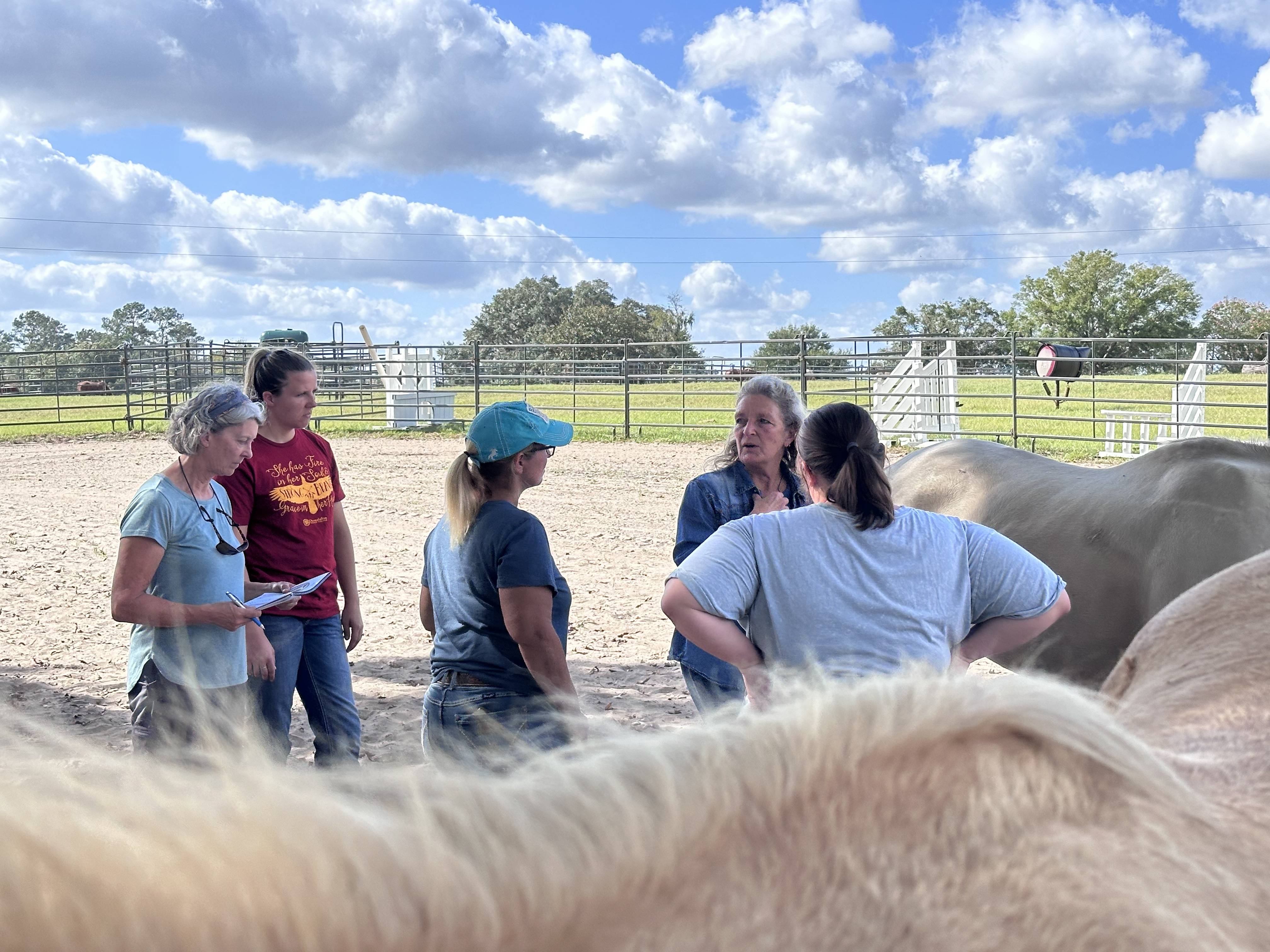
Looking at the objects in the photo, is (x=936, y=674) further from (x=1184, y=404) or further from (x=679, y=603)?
(x=1184, y=404)

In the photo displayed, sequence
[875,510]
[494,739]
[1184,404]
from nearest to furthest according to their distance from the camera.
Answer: [875,510] < [494,739] < [1184,404]

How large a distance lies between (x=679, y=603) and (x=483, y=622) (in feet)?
2.16

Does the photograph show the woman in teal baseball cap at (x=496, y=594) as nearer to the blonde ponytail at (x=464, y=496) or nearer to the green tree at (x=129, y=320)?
the blonde ponytail at (x=464, y=496)

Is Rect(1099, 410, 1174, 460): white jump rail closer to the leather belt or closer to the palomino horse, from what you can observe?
the leather belt

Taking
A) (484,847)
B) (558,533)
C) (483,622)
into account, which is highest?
(484,847)

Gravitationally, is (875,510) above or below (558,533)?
above

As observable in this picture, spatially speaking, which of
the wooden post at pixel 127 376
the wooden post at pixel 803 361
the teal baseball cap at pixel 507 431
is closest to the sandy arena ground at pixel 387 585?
the teal baseball cap at pixel 507 431

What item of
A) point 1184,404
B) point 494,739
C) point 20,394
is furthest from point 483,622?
point 20,394

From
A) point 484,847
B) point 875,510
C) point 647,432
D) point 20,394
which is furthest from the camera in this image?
point 20,394

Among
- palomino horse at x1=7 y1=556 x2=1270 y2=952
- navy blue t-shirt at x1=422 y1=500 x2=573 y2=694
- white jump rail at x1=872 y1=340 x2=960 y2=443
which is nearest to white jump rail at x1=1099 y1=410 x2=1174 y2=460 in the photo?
white jump rail at x1=872 y1=340 x2=960 y2=443

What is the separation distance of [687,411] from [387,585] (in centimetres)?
1277

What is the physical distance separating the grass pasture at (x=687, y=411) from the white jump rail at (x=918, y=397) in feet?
1.17

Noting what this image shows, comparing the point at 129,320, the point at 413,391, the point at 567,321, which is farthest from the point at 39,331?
the point at 413,391

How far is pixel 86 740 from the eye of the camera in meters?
0.62
